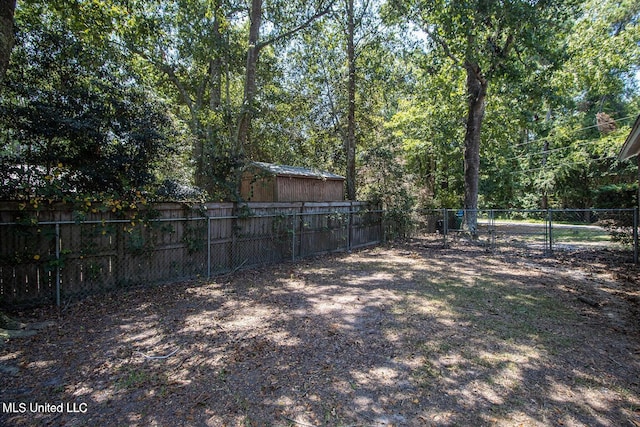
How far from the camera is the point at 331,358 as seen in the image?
11.1ft

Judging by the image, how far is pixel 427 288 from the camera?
20.5 feet

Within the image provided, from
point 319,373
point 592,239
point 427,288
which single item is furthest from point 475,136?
point 319,373

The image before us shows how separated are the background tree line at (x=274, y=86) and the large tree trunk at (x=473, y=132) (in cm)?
7

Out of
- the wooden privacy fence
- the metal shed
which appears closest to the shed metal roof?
the metal shed

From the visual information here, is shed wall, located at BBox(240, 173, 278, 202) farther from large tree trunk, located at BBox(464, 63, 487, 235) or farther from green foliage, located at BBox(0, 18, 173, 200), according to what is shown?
large tree trunk, located at BBox(464, 63, 487, 235)

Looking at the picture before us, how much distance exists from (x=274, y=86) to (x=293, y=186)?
3806 mm

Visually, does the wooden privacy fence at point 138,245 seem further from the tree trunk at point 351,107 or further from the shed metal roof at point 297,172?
the tree trunk at point 351,107

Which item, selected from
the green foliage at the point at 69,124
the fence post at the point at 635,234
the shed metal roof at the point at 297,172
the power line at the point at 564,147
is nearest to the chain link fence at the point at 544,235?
the fence post at the point at 635,234

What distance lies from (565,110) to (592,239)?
17.7 m

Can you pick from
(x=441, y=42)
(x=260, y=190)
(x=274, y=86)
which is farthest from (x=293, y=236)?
(x=441, y=42)

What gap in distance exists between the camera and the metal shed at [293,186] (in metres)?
12.6

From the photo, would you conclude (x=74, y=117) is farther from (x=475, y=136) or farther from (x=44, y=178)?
(x=475, y=136)

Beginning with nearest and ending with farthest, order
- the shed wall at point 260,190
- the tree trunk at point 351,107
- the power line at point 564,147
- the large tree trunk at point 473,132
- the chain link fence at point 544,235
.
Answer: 1. the chain link fence at point 544,235
2. the tree trunk at point 351,107
3. the shed wall at point 260,190
4. the large tree trunk at point 473,132
5. the power line at point 564,147

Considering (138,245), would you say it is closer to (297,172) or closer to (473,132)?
(297,172)
